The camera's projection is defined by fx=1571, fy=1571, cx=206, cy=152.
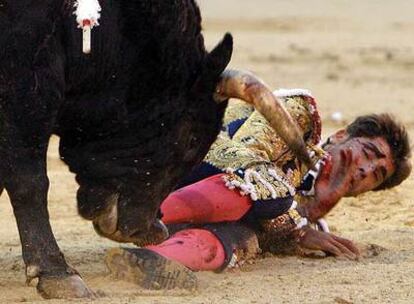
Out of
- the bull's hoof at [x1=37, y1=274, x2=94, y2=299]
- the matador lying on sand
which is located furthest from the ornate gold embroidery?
the bull's hoof at [x1=37, y1=274, x2=94, y2=299]

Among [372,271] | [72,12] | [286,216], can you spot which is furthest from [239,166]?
[72,12]

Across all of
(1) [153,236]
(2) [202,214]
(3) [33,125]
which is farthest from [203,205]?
(3) [33,125]

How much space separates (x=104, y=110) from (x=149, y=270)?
66 cm

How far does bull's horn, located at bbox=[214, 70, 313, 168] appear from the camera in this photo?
5.97 metres

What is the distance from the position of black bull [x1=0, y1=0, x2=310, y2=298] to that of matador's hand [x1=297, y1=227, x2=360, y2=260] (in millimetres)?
936

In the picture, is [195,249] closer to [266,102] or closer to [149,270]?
[149,270]

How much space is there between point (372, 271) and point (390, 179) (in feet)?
3.40

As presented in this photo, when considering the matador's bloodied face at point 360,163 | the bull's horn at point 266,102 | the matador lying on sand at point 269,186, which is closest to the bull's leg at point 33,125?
the matador lying on sand at point 269,186

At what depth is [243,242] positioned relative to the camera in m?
6.86

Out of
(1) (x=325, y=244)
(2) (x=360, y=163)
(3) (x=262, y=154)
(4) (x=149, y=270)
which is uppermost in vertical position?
(3) (x=262, y=154)

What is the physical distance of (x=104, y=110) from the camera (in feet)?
20.1

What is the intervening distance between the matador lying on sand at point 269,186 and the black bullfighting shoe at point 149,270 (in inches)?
4.9

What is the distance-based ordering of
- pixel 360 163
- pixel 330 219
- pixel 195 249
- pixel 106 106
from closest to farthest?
pixel 106 106 < pixel 195 249 < pixel 360 163 < pixel 330 219

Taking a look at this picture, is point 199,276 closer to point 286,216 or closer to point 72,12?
point 286,216
